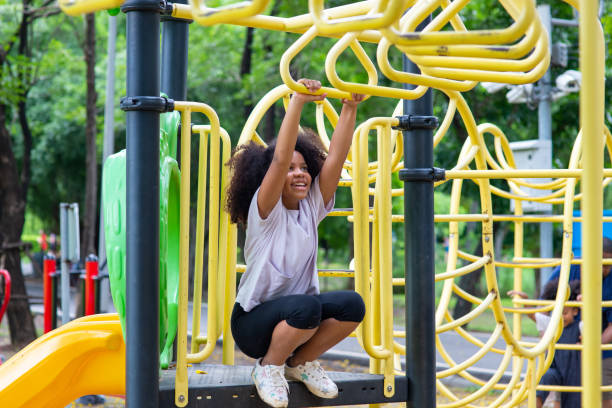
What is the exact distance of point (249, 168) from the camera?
279 centimetres

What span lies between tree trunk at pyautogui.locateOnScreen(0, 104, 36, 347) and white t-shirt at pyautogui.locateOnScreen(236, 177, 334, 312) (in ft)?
26.8

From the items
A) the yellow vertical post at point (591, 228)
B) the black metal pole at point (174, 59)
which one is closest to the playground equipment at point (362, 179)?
the yellow vertical post at point (591, 228)

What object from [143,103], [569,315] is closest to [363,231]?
[143,103]

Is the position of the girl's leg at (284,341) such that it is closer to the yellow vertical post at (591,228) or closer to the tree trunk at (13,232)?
the yellow vertical post at (591,228)

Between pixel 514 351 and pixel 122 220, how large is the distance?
2.15 meters

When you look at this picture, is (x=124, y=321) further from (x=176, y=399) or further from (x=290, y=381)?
(x=290, y=381)

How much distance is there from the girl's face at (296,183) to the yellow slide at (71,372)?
0.76m

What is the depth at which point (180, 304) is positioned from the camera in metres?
2.52

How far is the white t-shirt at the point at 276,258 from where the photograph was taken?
2646mm

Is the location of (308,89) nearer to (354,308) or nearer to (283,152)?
(283,152)

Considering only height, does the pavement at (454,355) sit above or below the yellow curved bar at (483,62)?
below

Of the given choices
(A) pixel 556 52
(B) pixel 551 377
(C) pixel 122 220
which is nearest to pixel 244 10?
(C) pixel 122 220

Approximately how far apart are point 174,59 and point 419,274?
1773 mm

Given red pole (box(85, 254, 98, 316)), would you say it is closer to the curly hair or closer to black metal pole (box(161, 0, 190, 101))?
black metal pole (box(161, 0, 190, 101))
